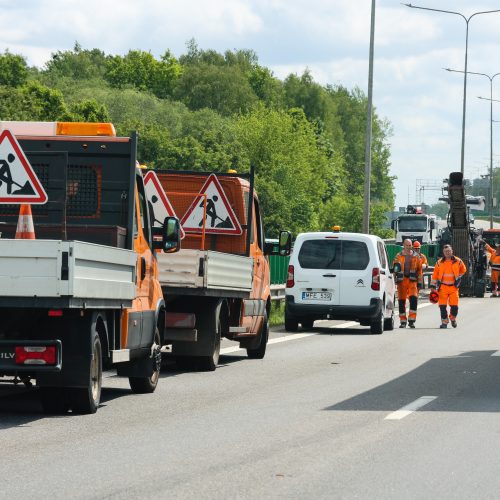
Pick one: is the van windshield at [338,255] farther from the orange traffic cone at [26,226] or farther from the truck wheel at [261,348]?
the orange traffic cone at [26,226]

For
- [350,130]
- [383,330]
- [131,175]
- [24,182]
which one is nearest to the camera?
[24,182]

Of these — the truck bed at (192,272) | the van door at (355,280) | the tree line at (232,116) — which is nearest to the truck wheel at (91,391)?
the truck bed at (192,272)

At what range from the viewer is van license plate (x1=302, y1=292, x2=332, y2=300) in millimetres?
27484

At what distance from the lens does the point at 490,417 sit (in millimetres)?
13023

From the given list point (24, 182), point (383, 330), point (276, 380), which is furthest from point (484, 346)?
point (24, 182)

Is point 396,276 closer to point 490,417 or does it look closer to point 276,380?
point 276,380

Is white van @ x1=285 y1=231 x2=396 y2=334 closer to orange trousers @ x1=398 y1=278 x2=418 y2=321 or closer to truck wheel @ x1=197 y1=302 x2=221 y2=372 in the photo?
orange trousers @ x1=398 y1=278 x2=418 y2=321

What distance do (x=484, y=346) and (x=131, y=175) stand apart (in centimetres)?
1075

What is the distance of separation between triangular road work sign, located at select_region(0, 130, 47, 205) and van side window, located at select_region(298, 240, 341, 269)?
1470 centimetres

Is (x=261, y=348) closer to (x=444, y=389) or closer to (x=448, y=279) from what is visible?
(x=444, y=389)

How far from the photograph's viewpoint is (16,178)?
13.0m

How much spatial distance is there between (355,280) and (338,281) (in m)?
0.30

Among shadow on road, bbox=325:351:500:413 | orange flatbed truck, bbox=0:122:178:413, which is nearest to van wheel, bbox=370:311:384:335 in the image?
shadow on road, bbox=325:351:500:413

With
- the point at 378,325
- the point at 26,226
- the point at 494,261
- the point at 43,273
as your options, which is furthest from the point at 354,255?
the point at 494,261
